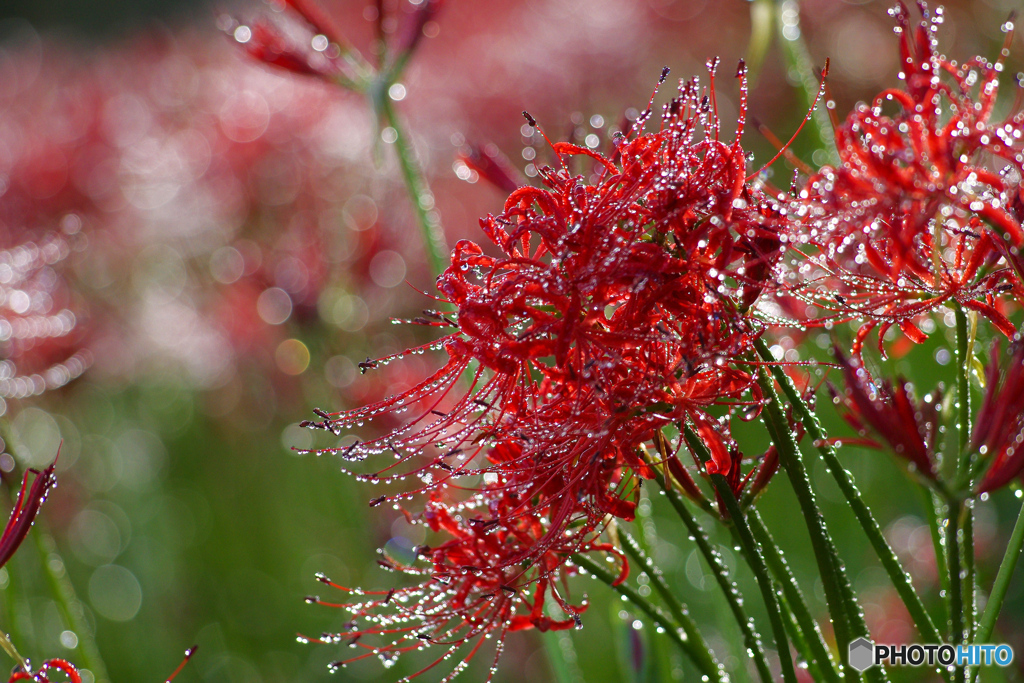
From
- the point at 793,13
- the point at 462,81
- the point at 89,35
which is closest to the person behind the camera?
the point at 793,13

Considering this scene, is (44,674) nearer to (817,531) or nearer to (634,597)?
(634,597)

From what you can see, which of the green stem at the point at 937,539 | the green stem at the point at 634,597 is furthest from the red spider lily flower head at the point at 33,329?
the green stem at the point at 937,539

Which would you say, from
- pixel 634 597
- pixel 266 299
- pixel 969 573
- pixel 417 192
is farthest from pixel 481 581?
pixel 266 299

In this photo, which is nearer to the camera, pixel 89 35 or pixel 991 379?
pixel 991 379

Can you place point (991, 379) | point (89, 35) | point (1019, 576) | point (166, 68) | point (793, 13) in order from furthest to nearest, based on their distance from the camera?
point (89, 35) < point (166, 68) < point (1019, 576) < point (793, 13) < point (991, 379)

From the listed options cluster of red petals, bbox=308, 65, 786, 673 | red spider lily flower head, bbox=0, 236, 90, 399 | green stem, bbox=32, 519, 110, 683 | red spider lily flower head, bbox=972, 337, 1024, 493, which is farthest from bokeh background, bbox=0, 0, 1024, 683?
red spider lily flower head, bbox=972, 337, 1024, 493

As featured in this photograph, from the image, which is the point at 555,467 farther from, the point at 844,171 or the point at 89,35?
the point at 89,35

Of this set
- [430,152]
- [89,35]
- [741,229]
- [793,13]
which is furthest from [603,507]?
[89,35]
